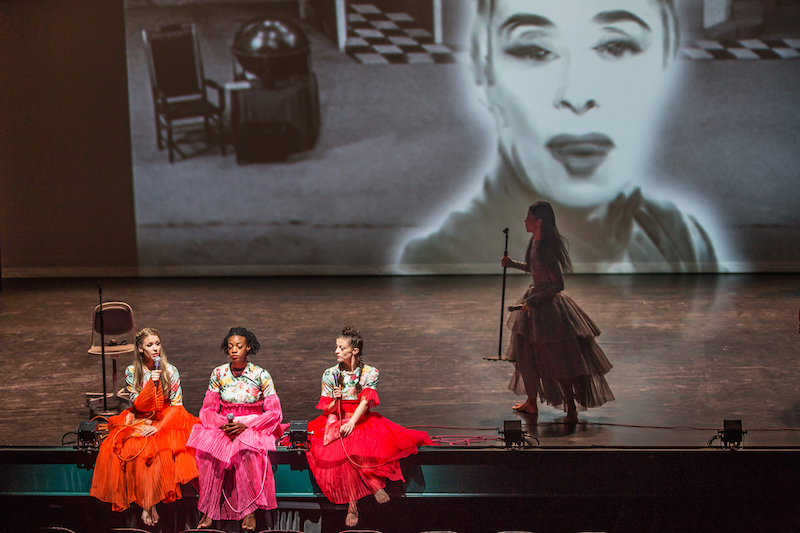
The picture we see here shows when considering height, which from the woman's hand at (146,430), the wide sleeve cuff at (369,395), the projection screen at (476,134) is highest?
the projection screen at (476,134)

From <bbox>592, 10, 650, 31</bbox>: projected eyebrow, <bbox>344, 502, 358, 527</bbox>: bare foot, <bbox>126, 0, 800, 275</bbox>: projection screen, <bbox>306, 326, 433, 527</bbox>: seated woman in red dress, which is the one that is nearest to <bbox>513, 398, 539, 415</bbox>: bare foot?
<bbox>306, 326, 433, 527</bbox>: seated woman in red dress

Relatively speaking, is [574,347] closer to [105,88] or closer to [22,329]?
[22,329]

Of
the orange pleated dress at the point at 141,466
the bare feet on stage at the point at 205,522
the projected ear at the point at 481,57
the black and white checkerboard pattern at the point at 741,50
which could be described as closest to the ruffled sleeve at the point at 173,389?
the orange pleated dress at the point at 141,466

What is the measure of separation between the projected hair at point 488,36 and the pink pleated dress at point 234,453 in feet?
20.6

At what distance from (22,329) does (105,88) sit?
12.1ft

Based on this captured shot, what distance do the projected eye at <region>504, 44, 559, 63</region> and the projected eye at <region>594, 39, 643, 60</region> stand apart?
1.68 ft

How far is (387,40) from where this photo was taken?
28.4 feet

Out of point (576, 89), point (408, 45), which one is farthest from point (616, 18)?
point (408, 45)

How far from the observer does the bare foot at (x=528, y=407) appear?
13.0 feet

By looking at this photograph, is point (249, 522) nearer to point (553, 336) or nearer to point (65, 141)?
point (553, 336)

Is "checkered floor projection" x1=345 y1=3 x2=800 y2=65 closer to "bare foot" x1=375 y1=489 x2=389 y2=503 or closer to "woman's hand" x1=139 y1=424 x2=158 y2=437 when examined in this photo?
"woman's hand" x1=139 y1=424 x2=158 y2=437

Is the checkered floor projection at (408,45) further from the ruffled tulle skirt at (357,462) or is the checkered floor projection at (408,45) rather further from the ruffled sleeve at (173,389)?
the ruffled tulle skirt at (357,462)

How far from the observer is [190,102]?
28.9 feet

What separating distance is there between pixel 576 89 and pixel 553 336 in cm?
550
